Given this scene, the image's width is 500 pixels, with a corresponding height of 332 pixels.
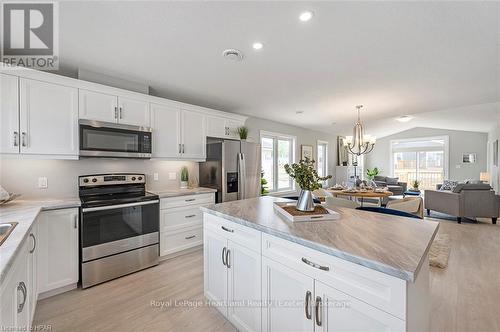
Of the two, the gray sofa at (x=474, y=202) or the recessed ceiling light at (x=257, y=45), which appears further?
the gray sofa at (x=474, y=202)

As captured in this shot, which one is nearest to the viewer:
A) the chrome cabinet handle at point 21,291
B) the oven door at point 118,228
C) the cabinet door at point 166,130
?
the chrome cabinet handle at point 21,291

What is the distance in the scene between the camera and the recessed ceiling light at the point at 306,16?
1.64 metres

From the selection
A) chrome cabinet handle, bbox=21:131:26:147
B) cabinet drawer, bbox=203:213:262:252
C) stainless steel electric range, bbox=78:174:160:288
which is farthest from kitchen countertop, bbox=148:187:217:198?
chrome cabinet handle, bbox=21:131:26:147

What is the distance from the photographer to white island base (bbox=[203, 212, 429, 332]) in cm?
96

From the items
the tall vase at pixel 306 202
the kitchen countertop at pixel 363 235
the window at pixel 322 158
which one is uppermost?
the window at pixel 322 158

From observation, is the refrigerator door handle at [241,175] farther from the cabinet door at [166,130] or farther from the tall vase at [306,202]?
the tall vase at [306,202]

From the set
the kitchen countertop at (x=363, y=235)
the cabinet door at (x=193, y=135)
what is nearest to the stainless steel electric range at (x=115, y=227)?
the cabinet door at (x=193, y=135)

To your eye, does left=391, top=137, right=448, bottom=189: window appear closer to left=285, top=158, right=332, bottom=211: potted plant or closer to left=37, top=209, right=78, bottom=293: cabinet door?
left=285, top=158, right=332, bottom=211: potted plant

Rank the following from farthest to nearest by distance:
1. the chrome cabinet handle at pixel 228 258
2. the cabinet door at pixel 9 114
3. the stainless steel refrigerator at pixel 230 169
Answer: the stainless steel refrigerator at pixel 230 169, the cabinet door at pixel 9 114, the chrome cabinet handle at pixel 228 258

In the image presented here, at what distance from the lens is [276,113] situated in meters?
4.75

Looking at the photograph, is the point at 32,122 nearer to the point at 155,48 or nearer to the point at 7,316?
the point at 155,48

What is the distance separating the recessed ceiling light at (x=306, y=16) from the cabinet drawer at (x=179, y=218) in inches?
102

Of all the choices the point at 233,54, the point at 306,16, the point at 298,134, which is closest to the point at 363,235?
the point at 306,16

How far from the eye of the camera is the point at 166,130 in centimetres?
317
